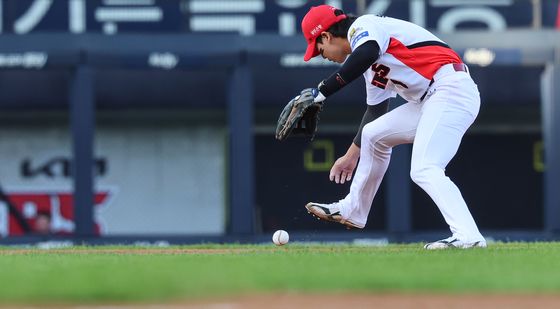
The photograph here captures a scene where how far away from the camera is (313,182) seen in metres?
17.5

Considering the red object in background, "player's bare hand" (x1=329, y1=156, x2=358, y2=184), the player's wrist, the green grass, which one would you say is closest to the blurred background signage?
the red object in background

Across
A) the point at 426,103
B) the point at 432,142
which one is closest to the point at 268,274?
the point at 432,142

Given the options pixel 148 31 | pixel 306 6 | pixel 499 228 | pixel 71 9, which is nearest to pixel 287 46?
pixel 306 6

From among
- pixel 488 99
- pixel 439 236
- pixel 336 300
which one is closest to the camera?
pixel 336 300

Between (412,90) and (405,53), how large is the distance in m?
0.29

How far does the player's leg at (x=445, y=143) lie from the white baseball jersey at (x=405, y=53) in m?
0.12

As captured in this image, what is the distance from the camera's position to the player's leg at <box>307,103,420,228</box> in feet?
28.0

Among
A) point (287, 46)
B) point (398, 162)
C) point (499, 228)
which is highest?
point (287, 46)

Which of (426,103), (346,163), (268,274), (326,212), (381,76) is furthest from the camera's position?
(346,163)

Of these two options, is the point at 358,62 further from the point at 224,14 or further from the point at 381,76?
the point at 224,14

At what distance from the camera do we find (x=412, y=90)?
8359 mm

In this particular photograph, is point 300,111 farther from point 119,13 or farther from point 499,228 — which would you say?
point 499,228

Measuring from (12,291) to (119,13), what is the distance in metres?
9.80

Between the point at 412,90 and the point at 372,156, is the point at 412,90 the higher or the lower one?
the higher one
